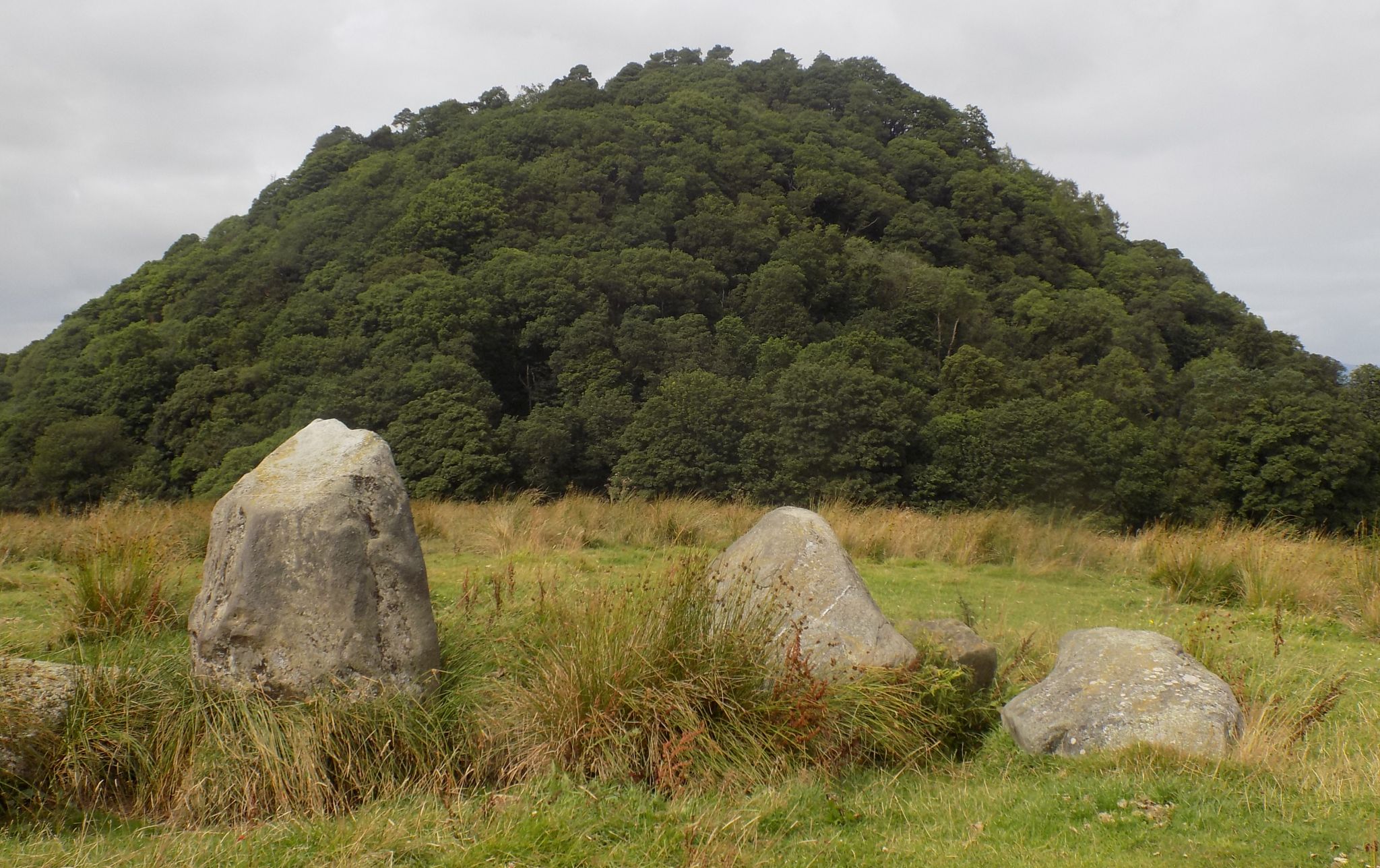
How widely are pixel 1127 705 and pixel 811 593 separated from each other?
1966 mm

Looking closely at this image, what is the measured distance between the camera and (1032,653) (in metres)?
7.34

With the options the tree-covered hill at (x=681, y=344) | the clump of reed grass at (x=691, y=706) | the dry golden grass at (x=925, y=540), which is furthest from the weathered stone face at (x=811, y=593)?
the tree-covered hill at (x=681, y=344)

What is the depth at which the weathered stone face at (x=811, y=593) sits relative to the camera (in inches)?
231

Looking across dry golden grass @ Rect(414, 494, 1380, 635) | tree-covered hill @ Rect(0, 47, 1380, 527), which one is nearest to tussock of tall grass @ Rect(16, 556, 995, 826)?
dry golden grass @ Rect(414, 494, 1380, 635)

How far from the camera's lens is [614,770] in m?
4.89

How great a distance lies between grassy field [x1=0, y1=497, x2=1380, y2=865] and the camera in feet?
13.6

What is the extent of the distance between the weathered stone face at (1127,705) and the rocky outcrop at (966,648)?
1.53 ft

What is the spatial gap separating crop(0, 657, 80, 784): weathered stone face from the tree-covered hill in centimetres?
1804

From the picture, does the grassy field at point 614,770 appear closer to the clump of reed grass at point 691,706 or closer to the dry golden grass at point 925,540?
the clump of reed grass at point 691,706

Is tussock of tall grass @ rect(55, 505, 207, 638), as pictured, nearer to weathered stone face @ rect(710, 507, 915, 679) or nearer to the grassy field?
the grassy field

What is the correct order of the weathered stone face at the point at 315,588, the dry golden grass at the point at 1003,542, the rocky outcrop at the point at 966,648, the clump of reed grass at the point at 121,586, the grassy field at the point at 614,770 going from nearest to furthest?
the grassy field at the point at 614,770, the weathered stone face at the point at 315,588, the rocky outcrop at the point at 966,648, the clump of reed grass at the point at 121,586, the dry golden grass at the point at 1003,542

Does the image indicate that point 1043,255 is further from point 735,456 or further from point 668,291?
point 735,456

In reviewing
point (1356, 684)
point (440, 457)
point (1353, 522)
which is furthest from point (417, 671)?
point (1353, 522)

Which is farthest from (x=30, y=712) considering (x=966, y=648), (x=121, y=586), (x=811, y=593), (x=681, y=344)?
(x=681, y=344)
